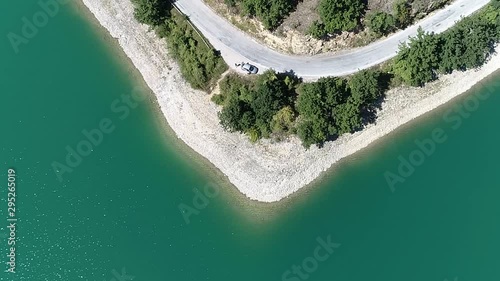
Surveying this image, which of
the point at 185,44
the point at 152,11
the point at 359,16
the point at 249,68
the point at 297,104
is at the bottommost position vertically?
the point at 297,104

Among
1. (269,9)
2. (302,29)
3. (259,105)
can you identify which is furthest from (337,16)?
(259,105)

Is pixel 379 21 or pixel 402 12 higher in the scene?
pixel 379 21

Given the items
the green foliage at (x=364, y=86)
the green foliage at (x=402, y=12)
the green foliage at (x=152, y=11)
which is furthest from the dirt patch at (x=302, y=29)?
the green foliage at (x=152, y=11)

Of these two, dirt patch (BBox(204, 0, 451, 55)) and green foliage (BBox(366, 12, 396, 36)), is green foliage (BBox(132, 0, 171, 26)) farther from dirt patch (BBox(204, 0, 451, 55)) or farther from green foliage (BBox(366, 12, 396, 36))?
green foliage (BBox(366, 12, 396, 36))

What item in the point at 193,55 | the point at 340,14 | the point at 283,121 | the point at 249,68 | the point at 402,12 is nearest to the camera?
the point at 340,14

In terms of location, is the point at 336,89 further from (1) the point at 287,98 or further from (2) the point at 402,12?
(2) the point at 402,12

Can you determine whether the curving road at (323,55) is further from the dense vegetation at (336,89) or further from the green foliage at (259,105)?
the green foliage at (259,105)

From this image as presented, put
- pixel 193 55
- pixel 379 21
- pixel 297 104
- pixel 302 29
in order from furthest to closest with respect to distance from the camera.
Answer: pixel 193 55 < pixel 297 104 < pixel 302 29 < pixel 379 21
